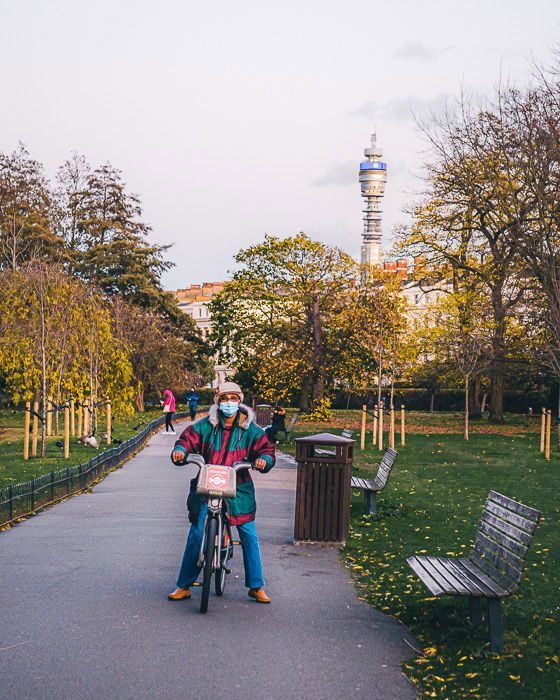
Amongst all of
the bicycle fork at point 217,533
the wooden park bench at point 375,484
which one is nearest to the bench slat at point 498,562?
the bicycle fork at point 217,533

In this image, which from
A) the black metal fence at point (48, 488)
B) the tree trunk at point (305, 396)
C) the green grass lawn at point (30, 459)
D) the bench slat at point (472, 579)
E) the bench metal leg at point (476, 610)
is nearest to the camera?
the bench slat at point (472, 579)

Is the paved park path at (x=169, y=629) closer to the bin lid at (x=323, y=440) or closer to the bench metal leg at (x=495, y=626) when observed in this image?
the bench metal leg at (x=495, y=626)

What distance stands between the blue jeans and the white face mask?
28.9 inches

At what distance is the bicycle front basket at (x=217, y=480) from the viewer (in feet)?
24.6

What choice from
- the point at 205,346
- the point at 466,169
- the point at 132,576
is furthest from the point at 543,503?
the point at 205,346

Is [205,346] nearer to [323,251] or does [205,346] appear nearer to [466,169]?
[323,251]

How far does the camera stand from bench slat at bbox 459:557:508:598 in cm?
647

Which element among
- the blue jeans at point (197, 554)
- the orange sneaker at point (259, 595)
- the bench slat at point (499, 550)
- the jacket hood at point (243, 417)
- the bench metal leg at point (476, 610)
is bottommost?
the orange sneaker at point (259, 595)

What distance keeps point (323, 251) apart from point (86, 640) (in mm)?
40436

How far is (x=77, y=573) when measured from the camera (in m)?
8.81

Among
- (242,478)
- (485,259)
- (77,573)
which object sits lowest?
(77,573)

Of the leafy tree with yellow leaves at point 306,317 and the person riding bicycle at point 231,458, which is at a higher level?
the leafy tree with yellow leaves at point 306,317

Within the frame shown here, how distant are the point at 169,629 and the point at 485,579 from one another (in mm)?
2231

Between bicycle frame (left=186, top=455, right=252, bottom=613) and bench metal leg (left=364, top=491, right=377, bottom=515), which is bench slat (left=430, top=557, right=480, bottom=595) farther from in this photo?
bench metal leg (left=364, top=491, right=377, bottom=515)
